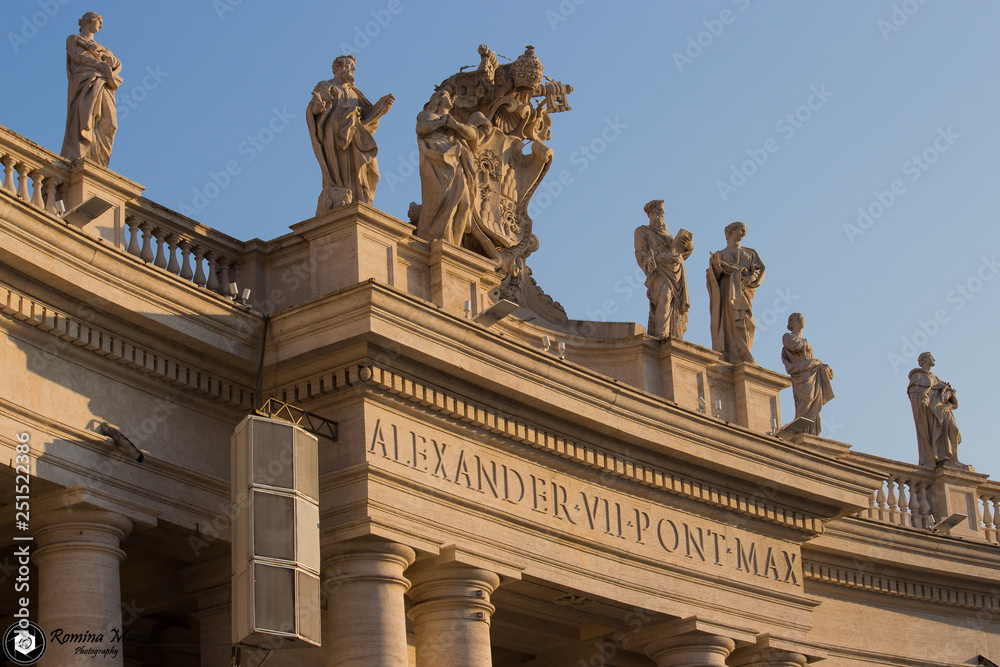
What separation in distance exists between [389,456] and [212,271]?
3214 mm

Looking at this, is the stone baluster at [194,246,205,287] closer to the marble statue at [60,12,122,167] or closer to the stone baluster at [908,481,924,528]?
the marble statue at [60,12,122,167]

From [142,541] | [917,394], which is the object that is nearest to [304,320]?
[142,541]

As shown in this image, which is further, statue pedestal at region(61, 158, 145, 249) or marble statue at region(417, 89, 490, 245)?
marble statue at region(417, 89, 490, 245)

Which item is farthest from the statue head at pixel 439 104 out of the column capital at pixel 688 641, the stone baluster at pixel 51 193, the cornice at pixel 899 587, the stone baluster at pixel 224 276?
the cornice at pixel 899 587

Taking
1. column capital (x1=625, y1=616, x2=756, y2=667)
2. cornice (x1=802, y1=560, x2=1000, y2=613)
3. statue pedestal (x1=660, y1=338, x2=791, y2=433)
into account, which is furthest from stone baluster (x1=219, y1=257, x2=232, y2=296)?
cornice (x1=802, y1=560, x2=1000, y2=613)

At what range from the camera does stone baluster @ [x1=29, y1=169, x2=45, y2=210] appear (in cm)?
2094

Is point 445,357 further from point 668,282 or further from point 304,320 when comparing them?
point 668,282

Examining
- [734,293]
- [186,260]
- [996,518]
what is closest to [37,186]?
[186,260]

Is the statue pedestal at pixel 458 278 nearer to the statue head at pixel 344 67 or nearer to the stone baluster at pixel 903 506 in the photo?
the statue head at pixel 344 67

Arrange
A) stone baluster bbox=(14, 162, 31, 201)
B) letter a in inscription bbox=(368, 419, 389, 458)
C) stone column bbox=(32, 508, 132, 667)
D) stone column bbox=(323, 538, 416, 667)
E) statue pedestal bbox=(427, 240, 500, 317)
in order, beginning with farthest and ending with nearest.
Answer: statue pedestal bbox=(427, 240, 500, 317), letter a in inscription bbox=(368, 419, 389, 458), stone column bbox=(323, 538, 416, 667), stone baluster bbox=(14, 162, 31, 201), stone column bbox=(32, 508, 132, 667)

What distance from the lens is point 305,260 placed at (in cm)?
2339

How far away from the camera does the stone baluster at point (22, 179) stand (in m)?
20.7

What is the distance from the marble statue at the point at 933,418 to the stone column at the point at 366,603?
1312cm

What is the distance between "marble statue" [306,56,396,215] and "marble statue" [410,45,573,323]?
1.30 metres
